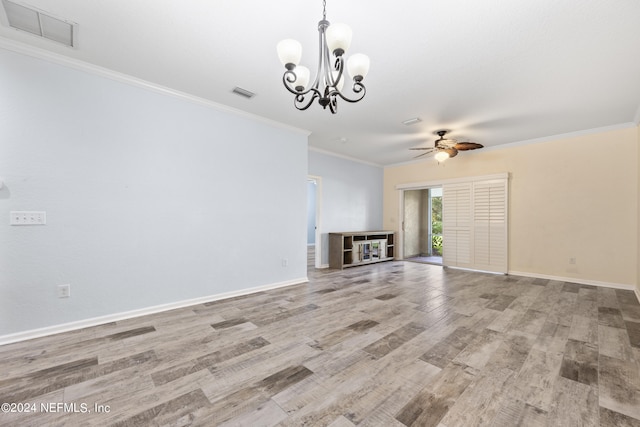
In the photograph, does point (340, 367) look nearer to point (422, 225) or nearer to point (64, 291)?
point (64, 291)

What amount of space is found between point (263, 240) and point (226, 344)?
190 cm

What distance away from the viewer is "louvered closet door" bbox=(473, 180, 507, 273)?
5.34 m

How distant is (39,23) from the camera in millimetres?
2158

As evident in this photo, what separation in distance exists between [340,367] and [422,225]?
7.27 meters

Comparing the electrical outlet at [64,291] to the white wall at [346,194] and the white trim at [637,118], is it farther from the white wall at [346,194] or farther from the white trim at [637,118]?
the white trim at [637,118]

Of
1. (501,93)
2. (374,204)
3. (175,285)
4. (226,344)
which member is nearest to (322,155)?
(374,204)

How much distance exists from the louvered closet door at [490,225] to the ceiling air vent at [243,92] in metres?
4.98

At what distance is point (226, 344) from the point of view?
2.34 m

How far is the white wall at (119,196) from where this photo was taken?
7.99ft

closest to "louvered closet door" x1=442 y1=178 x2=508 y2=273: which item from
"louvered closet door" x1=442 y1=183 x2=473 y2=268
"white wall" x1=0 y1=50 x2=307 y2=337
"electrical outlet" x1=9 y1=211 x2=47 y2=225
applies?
"louvered closet door" x1=442 y1=183 x2=473 y2=268

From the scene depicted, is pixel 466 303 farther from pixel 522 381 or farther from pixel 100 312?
pixel 100 312

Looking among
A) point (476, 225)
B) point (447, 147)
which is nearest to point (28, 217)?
point (447, 147)

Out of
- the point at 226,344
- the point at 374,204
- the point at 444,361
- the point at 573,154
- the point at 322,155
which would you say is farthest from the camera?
the point at 374,204

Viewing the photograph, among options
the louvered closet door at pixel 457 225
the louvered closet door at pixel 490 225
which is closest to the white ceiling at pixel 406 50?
the louvered closet door at pixel 490 225
